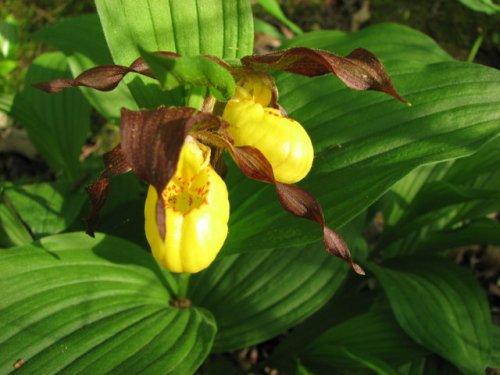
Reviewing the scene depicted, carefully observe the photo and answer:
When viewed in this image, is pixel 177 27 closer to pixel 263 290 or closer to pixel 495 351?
pixel 263 290

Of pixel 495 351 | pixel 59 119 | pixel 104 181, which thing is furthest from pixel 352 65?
pixel 59 119

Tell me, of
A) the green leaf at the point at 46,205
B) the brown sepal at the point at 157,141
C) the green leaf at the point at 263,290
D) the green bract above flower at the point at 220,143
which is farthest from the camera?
the green leaf at the point at 46,205

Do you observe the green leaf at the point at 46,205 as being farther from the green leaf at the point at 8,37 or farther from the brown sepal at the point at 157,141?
the brown sepal at the point at 157,141

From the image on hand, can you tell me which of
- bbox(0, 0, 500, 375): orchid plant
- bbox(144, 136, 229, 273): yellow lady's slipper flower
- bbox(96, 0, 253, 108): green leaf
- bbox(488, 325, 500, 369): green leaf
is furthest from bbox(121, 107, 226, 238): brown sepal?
bbox(488, 325, 500, 369): green leaf

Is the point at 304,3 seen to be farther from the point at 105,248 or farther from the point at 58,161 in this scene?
the point at 105,248

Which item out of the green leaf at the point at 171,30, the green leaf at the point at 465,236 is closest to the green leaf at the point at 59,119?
the green leaf at the point at 171,30

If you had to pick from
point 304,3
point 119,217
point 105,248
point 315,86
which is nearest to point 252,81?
point 315,86
